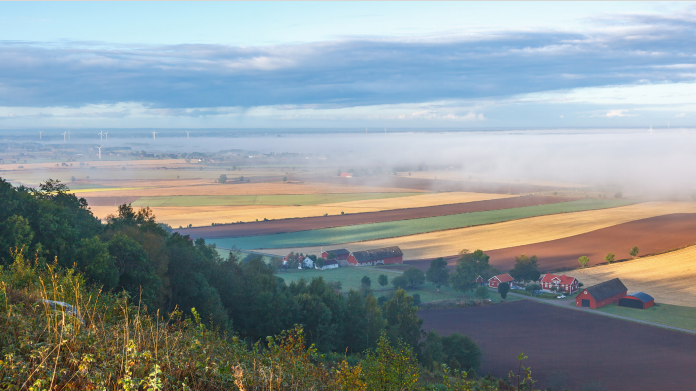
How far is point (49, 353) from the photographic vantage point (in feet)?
19.1

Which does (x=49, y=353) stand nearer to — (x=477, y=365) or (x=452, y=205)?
(x=477, y=365)

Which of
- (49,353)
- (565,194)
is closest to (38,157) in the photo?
(565,194)

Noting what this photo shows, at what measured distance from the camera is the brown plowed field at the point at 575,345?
24.3 metres

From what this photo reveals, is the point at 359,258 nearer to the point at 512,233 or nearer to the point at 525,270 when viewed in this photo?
the point at 525,270

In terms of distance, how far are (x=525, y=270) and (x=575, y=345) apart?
63.2 ft

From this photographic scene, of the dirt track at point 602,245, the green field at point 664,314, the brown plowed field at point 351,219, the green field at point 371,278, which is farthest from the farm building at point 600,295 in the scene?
the brown plowed field at point 351,219

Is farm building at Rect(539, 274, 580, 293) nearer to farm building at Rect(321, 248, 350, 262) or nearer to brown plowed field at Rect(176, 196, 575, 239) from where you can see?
farm building at Rect(321, 248, 350, 262)

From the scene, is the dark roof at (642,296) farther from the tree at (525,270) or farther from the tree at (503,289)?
the tree at (503,289)

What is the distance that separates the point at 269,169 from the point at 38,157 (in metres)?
66.7

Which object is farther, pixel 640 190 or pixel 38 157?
pixel 38 157

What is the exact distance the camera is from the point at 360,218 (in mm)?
76000

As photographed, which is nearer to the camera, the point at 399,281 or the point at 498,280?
the point at 399,281

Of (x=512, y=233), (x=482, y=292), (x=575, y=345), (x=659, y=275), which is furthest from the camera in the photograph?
(x=512, y=233)

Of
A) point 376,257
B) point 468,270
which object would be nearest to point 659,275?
point 468,270
